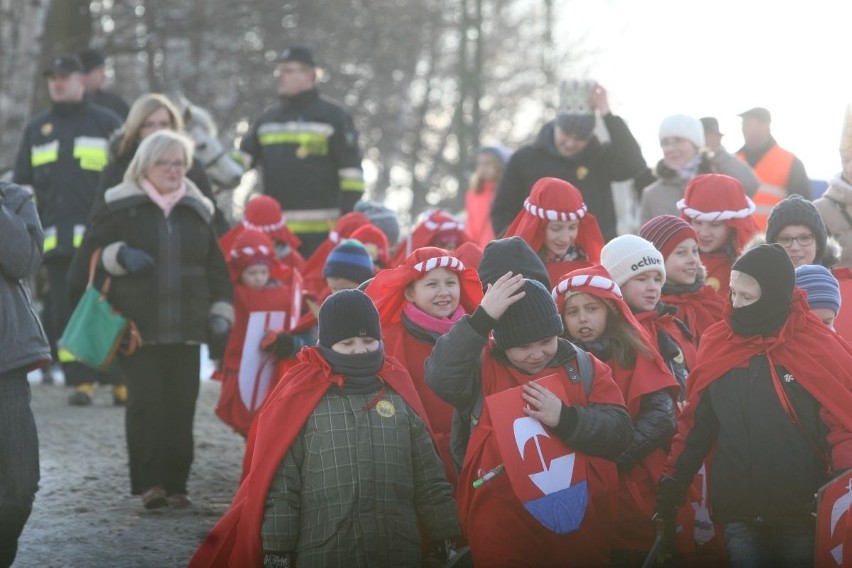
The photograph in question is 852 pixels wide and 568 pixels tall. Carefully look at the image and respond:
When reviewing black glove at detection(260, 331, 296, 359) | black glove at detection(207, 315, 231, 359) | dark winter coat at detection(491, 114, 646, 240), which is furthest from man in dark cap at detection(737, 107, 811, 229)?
black glove at detection(207, 315, 231, 359)

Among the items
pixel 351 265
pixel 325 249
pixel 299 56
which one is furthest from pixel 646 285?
pixel 299 56

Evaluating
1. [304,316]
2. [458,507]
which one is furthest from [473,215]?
[458,507]

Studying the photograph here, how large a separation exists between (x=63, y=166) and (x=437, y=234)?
3855 mm

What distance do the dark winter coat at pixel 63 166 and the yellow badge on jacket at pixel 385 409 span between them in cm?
739

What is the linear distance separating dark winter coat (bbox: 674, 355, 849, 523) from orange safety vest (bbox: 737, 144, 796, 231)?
5245 mm

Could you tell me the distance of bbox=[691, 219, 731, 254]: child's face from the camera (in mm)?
9570

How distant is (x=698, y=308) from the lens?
8.73 m

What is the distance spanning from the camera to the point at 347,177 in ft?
45.2

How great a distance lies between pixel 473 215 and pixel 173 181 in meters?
7.39

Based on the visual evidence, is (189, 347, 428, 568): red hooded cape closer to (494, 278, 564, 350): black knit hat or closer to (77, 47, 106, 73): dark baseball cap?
(494, 278, 564, 350): black knit hat

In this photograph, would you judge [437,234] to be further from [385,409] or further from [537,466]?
[537,466]

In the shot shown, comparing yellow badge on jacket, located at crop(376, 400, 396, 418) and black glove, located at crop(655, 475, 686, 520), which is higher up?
yellow badge on jacket, located at crop(376, 400, 396, 418)

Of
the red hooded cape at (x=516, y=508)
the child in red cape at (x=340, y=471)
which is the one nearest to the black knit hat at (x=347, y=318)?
the child in red cape at (x=340, y=471)

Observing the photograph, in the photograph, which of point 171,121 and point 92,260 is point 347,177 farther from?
point 92,260
